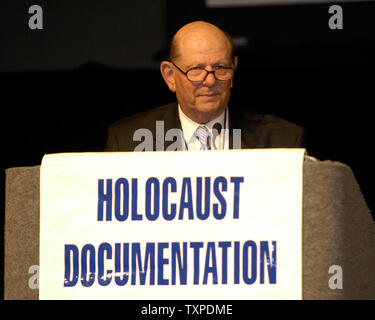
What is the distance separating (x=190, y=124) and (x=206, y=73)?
0.95 ft

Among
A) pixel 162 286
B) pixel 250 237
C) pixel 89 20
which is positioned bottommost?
pixel 162 286

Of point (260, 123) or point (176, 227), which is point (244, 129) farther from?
point (176, 227)

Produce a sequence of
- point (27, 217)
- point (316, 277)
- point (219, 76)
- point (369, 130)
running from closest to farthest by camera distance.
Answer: point (316, 277) < point (27, 217) < point (219, 76) < point (369, 130)

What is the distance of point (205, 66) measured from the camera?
8.80ft

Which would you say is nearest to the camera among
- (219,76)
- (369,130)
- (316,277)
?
(316,277)

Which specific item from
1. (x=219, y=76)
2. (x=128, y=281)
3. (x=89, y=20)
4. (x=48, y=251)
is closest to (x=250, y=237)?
(x=128, y=281)

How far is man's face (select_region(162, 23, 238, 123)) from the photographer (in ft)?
8.73

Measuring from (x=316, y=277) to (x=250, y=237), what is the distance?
0.20 m

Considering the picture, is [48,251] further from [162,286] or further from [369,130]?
[369,130]

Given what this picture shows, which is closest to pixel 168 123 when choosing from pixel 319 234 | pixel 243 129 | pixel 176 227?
pixel 243 129

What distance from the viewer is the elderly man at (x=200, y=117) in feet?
8.79

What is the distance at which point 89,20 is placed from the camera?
161 inches

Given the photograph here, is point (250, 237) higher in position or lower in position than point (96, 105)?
lower

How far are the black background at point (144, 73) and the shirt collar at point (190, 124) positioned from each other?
43.5 inches
